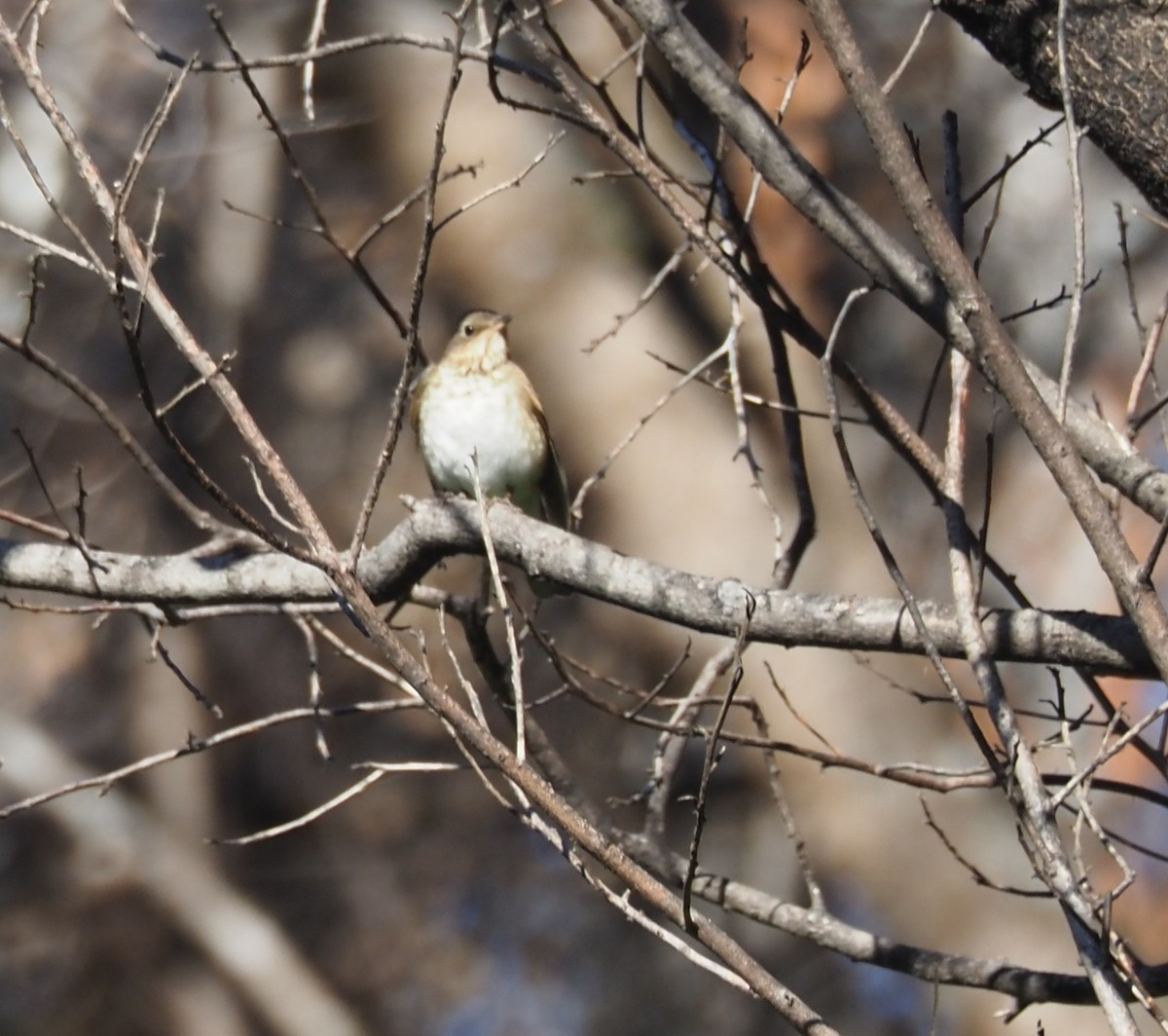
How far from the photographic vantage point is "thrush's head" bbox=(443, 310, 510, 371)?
216 inches

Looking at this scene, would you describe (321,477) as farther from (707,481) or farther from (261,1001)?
(261,1001)

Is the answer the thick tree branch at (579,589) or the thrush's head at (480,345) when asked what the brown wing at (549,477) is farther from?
the thick tree branch at (579,589)

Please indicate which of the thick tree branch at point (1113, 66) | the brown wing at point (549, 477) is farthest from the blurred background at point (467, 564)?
the thick tree branch at point (1113, 66)

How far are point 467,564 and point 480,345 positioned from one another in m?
4.11

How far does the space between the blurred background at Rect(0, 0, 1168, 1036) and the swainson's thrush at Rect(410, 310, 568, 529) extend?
7.03 ft

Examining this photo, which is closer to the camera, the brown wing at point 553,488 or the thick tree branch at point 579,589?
the thick tree branch at point 579,589

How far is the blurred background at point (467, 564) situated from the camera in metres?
8.77

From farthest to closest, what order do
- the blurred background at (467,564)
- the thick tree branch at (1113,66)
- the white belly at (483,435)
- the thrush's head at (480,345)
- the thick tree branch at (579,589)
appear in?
the blurred background at (467,564)
the thrush's head at (480,345)
the white belly at (483,435)
the thick tree branch at (1113,66)
the thick tree branch at (579,589)

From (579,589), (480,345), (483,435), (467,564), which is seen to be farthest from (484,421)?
(467,564)

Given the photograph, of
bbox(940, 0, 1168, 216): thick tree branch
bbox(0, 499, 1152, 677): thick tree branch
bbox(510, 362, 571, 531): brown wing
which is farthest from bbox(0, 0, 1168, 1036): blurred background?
bbox(940, 0, 1168, 216): thick tree branch

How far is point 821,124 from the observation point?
9305 millimetres

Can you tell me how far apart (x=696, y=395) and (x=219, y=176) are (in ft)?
13.1

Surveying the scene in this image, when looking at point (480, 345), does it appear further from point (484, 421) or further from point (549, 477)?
point (549, 477)

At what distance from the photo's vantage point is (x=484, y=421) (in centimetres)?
532
